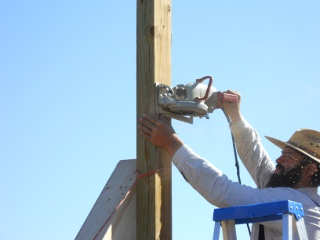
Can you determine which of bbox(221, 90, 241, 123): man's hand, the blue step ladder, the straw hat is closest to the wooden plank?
the blue step ladder

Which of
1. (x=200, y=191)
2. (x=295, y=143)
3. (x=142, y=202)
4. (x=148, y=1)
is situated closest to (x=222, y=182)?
(x=200, y=191)

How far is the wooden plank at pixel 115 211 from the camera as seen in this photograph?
4094 millimetres

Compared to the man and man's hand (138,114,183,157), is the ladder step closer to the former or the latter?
the man

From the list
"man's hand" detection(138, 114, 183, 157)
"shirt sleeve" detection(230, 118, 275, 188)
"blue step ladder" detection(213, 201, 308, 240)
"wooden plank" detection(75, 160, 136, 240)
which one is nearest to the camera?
"blue step ladder" detection(213, 201, 308, 240)

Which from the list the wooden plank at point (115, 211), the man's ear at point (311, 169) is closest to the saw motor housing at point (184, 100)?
the wooden plank at point (115, 211)

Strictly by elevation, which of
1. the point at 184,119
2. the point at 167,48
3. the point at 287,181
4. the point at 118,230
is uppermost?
the point at 167,48

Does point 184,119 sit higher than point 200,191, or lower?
higher

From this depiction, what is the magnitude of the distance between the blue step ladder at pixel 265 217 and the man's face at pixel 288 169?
31.8 inches

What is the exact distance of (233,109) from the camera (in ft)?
16.1

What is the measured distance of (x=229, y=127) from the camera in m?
5.00

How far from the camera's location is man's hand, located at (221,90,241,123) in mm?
4837

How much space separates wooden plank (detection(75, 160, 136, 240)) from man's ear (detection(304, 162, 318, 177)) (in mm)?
1055

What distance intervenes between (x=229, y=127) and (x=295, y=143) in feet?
1.56

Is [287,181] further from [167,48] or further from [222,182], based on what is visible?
[167,48]
